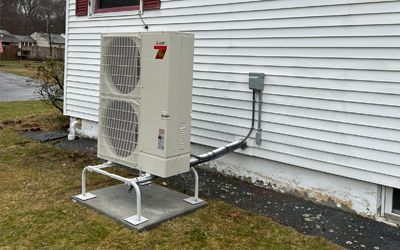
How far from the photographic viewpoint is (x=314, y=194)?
15.0ft

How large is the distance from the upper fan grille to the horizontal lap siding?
1.46 metres

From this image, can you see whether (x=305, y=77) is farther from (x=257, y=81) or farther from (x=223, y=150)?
(x=223, y=150)

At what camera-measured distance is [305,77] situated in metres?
4.48

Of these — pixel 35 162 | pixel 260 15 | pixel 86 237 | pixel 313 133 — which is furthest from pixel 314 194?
pixel 35 162

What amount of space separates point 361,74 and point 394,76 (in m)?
0.30

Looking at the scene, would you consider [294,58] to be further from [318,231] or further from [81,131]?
[81,131]

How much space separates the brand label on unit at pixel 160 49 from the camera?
387cm

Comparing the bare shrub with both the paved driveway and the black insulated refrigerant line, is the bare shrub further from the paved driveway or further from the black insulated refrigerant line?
the paved driveway

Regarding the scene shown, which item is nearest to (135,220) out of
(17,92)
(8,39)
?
(17,92)

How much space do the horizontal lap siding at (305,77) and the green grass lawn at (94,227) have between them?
93 cm

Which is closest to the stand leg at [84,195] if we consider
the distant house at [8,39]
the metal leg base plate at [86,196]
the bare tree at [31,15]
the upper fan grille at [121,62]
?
the metal leg base plate at [86,196]

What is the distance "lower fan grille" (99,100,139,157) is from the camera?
4.18 metres

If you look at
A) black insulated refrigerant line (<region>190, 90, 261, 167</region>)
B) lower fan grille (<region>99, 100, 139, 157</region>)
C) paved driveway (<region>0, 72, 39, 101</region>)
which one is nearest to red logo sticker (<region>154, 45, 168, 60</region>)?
lower fan grille (<region>99, 100, 139, 157</region>)

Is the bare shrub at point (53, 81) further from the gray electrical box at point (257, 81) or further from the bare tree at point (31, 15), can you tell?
the bare tree at point (31, 15)
